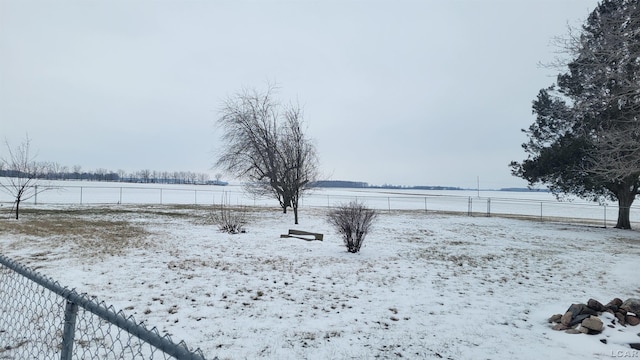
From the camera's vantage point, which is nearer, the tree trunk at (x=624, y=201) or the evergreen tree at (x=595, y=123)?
the evergreen tree at (x=595, y=123)

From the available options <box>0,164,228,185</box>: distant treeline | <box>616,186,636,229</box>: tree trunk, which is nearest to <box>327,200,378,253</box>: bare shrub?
<box>616,186,636,229</box>: tree trunk

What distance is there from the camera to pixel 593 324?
4289 millimetres

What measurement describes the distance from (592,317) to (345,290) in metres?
3.60

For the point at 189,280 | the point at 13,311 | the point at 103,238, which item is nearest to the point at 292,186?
the point at 103,238

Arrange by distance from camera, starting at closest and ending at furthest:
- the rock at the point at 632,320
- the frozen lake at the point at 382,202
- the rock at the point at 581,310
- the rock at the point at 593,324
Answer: the rock at the point at 593,324, the rock at the point at 632,320, the rock at the point at 581,310, the frozen lake at the point at 382,202

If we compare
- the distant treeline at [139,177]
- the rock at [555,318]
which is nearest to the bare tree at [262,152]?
the rock at [555,318]

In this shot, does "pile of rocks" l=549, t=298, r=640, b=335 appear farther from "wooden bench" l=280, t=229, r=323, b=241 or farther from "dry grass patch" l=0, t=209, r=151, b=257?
"dry grass patch" l=0, t=209, r=151, b=257

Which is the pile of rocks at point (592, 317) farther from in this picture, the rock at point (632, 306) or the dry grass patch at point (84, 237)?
the dry grass patch at point (84, 237)

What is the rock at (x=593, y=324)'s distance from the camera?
4.25 metres

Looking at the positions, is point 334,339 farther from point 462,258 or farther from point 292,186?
point 292,186

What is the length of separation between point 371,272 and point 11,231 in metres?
12.8

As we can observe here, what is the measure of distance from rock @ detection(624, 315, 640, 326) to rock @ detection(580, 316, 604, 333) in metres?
0.56

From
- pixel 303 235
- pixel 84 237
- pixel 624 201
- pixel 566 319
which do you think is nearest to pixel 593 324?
pixel 566 319

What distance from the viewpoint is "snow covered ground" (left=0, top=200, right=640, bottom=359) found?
4.00 metres
